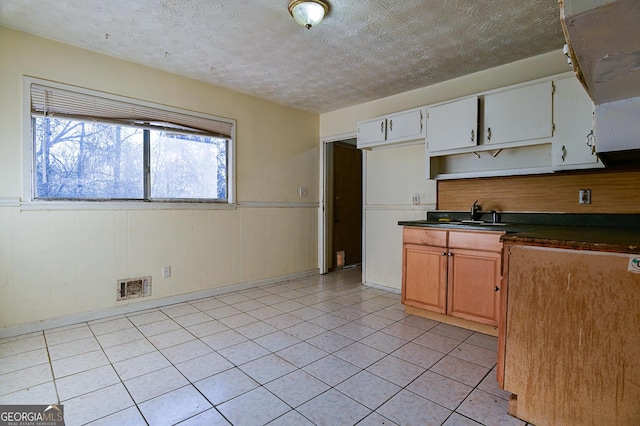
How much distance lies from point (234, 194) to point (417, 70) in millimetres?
2514

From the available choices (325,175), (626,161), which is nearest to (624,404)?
(626,161)

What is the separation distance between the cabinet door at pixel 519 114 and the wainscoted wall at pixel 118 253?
2.76m

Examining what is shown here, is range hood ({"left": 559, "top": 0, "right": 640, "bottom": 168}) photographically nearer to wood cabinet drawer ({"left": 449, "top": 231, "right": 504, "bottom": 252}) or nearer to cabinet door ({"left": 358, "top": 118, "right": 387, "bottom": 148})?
wood cabinet drawer ({"left": 449, "top": 231, "right": 504, "bottom": 252})

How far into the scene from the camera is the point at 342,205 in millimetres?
5367

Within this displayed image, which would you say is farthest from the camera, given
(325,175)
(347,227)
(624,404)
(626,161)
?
(347,227)

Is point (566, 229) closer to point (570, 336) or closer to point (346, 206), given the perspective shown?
point (570, 336)

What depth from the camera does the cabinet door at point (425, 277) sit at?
2.84 meters

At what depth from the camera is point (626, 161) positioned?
218 centimetres

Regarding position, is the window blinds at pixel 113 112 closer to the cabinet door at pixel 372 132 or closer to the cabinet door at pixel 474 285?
the cabinet door at pixel 372 132

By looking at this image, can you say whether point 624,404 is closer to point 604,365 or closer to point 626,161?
point 604,365

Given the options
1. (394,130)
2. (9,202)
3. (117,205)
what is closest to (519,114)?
(394,130)

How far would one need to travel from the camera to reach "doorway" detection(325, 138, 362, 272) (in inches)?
198
